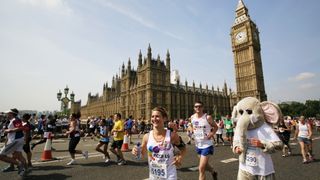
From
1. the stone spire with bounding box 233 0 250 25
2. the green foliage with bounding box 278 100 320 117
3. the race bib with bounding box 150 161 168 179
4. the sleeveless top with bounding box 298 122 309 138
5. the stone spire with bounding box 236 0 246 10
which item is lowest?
the race bib with bounding box 150 161 168 179

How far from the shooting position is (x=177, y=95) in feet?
220

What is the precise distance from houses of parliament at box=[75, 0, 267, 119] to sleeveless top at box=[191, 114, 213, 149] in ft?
169

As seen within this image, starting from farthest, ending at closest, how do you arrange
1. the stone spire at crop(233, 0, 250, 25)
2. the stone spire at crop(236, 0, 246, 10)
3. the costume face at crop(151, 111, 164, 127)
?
the stone spire at crop(236, 0, 246, 10), the stone spire at crop(233, 0, 250, 25), the costume face at crop(151, 111, 164, 127)

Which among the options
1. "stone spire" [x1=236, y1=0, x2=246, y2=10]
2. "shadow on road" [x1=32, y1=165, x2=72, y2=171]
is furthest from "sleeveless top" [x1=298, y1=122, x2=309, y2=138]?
"stone spire" [x1=236, y1=0, x2=246, y2=10]

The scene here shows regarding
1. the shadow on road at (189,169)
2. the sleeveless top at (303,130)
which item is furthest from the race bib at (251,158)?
the sleeveless top at (303,130)

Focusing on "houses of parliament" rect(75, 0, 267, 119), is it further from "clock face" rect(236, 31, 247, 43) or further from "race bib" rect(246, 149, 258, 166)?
"race bib" rect(246, 149, 258, 166)

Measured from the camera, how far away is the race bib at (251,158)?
3524mm

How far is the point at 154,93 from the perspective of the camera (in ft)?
196

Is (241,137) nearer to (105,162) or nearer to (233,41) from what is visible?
(105,162)

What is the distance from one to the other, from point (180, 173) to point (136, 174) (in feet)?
4.34

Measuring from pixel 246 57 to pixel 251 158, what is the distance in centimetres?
7694

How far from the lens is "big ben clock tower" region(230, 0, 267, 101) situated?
238ft

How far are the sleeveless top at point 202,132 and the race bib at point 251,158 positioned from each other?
2001 mm

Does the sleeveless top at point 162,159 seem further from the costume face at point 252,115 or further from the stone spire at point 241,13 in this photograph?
the stone spire at point 241,13
